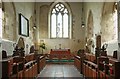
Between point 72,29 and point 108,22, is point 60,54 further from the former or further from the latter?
point 108,22

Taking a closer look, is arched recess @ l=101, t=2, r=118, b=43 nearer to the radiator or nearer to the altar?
the altar

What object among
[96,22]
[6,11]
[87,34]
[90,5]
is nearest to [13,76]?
[6,11]

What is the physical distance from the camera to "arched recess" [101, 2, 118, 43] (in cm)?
1283

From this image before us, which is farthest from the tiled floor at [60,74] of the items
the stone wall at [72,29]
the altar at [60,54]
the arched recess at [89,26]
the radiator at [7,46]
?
the stone wall at [72,29]

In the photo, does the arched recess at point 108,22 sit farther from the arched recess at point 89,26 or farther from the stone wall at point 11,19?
the stone wall at point 11,19

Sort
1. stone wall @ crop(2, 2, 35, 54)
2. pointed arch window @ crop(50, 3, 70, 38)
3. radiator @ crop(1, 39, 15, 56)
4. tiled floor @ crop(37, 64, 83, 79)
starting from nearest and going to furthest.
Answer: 1. tiled floor @ crop(37, 64, 83, 79)
2. radiator @ crop(1, 39, 15, 56)
3. stone wall @ crop(2, 2, 35, 54)
4. pointed arch window @ crop(50, 3, 70, 38)

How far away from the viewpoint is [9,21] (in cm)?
1258

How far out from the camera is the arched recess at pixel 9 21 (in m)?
11.7

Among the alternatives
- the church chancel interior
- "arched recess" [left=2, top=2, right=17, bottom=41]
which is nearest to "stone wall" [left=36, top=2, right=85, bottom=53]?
the church chancel interior

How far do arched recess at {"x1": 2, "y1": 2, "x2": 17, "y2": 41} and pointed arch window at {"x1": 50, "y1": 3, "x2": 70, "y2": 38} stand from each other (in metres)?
7.80

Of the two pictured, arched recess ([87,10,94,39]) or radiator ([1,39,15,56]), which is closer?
radiator ([1,39,15,56])

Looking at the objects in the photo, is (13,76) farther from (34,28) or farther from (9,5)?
(34,28)

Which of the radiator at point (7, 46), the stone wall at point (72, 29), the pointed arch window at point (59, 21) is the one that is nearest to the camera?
the radiator at point (7, 46)

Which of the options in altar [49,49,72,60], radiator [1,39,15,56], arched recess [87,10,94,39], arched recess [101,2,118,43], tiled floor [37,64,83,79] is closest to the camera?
tiled floor [37,64,83,79]
